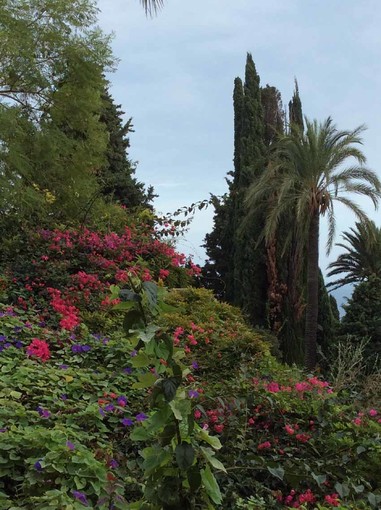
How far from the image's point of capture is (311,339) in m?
11.8

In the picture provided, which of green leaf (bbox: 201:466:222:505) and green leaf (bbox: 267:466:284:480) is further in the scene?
green leaf (bbox: 267:466:284:480)

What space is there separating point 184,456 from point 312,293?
10.9 metres

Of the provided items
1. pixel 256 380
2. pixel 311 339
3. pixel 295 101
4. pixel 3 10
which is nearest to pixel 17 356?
pixel 256 380

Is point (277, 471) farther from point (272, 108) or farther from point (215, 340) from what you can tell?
point (272, 108)

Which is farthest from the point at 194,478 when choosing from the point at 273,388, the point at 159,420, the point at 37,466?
the point at 273,388

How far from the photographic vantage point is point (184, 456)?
136cm

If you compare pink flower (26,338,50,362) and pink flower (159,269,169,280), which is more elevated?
pink flower (159,269,169,280)

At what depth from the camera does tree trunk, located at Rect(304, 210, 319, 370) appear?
11836 mm

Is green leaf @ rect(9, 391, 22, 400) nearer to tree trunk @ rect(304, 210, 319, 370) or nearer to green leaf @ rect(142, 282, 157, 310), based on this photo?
green leaf @ rect(142, 282, 157, 310)

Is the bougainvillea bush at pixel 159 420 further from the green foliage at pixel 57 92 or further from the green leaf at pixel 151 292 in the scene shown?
the green foliage at pixel 57 92

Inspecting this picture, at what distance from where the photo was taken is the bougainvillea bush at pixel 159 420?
143 cm

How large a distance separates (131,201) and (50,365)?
15.7 m

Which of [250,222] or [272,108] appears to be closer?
[250,222]

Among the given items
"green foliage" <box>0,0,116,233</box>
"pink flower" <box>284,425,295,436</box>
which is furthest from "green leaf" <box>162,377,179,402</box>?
"green foliage" <box>0,0,116,233</box>
